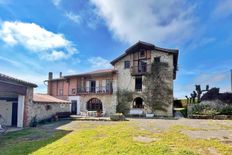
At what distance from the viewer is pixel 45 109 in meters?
19.6

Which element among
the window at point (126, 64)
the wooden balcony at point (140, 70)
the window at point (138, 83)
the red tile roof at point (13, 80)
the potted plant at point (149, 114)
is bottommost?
the potted plant at point (149, 114)

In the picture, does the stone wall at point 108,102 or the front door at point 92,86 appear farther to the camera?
the front door at point 92,86

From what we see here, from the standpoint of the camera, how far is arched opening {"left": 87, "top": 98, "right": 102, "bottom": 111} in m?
30.7

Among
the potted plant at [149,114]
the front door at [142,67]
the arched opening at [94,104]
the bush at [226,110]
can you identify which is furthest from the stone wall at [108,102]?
the bush at [226,110]

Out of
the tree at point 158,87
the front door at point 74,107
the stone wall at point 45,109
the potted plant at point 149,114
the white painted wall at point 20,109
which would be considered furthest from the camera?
the front door at point 74,107

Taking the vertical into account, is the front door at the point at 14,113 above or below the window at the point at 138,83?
below

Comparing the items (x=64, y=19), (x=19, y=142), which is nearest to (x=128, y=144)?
(x=19, y=142)

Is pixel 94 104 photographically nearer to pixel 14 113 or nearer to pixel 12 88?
pixel 14 113

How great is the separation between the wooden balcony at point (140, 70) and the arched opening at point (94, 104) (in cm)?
732

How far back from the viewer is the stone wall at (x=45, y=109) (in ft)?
56.3

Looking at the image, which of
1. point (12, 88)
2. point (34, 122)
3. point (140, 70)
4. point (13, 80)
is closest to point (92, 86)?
point (140, 70)

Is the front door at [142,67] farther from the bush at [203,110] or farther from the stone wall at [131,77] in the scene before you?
the bush at [203,110]

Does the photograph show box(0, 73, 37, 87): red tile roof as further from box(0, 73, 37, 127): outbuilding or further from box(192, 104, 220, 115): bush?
box(192, 104, 220, 115): bush

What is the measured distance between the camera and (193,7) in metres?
14.3
